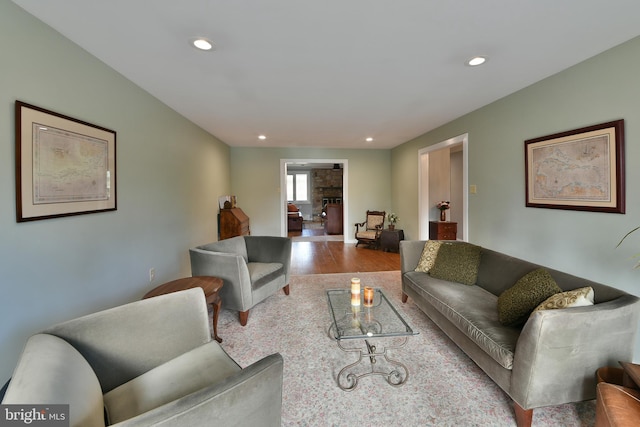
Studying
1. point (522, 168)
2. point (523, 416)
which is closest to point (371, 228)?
point (522, 168)

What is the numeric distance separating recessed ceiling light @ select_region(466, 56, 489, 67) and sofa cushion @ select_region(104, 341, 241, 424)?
2.78m

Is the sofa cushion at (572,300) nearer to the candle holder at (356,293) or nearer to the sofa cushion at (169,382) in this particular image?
the candle holder at (356,293)

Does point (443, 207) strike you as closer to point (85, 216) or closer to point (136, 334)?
point (136, 334)

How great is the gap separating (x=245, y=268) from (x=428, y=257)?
1.91m

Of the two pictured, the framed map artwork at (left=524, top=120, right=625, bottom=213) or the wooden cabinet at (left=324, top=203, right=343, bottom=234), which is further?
the wooden cabinet at (left=324, top=203, right=343, bottom=234)

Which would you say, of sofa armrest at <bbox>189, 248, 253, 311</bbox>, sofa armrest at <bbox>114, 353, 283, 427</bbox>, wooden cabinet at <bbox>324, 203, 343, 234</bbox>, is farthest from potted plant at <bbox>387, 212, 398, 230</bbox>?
sofa armrest at <bbox>114, 353, 283, 427</bbox>

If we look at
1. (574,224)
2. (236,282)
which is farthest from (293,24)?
(574,224)

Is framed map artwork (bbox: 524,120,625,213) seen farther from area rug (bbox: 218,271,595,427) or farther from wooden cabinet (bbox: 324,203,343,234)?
wooden cabinet (bbox: 324,203,343,234)

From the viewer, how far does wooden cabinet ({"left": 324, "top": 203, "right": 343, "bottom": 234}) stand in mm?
7867

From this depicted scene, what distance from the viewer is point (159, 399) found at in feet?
3.72

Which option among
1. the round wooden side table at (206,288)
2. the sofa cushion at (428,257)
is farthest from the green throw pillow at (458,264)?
the round wooden side table at (206,288)

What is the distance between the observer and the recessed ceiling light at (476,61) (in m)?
2.18

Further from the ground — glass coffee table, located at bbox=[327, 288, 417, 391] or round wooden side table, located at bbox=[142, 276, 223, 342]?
round wooden side table, located at bbox=[142, 276, 223, 342]

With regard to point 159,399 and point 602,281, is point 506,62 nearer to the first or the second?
point 602,281
